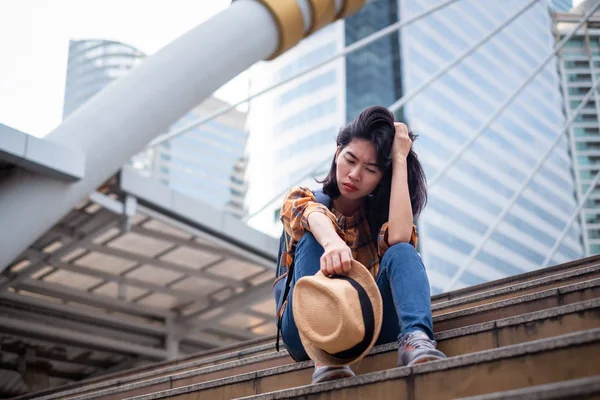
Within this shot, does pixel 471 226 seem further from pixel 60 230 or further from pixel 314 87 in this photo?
pixel 60 230

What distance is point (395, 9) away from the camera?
68.2 meters

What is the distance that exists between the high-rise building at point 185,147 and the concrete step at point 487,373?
88.5m

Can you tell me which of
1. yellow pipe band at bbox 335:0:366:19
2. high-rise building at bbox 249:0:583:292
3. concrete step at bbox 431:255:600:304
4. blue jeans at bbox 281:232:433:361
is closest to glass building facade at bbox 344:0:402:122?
high-rise building at bbox 249:0:583:292

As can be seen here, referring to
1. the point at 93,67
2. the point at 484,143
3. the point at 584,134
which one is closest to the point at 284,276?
the point at 484,143

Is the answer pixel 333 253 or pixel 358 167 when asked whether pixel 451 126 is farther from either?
pixel 333 253

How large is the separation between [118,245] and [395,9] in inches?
2384

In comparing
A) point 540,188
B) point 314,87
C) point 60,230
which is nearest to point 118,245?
point 60,230

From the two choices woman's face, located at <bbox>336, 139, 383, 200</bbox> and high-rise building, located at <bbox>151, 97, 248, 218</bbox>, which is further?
high-rise building, located at <bbox>151, 97, 248, 218</bbox>

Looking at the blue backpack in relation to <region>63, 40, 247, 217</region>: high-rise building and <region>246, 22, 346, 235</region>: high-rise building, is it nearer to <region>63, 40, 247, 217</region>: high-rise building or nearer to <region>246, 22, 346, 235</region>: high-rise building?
<region>246, 22, 346, 235</region>: high-rise building

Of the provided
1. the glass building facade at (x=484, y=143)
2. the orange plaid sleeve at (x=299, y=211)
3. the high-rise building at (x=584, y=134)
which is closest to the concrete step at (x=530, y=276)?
the orange plaid sleeve at (x=299, y=211)

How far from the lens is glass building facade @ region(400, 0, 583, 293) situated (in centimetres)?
6272

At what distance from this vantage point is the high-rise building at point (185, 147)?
96.6 m

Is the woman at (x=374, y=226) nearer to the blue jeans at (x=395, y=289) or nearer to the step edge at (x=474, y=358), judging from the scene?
the blue jeans at (x=395, y=289)

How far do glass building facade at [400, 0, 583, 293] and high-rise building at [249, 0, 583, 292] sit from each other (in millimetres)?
102
